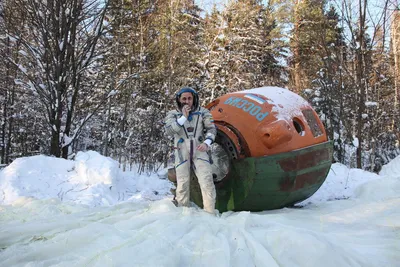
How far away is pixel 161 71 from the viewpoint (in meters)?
11.3

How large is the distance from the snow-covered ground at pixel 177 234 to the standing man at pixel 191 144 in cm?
35

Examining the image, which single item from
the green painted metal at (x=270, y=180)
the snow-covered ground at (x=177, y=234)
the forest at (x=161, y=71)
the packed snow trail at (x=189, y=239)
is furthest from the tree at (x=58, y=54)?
the green painted metal at (x=270, y=180)

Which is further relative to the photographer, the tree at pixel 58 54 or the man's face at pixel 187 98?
the tree at pixel 58 54

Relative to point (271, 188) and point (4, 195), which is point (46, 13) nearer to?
point (4, 195)

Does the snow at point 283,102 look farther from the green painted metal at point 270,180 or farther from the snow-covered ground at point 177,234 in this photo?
the snow-covered ground at point 177,234

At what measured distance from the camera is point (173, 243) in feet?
7.59

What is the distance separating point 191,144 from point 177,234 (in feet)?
4.65

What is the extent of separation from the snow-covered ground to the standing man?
35cm

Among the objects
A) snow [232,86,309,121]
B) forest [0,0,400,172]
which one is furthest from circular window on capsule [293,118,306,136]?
forest [0,0,400,172]

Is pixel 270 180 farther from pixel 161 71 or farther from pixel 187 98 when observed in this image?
pixel 161 71

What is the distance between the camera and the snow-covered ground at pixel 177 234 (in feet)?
6.73

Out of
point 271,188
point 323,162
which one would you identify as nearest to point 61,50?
point 271,188

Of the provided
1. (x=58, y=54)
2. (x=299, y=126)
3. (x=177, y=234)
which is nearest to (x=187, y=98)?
(x=299, y=126)

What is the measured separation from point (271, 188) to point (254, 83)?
11.3m
